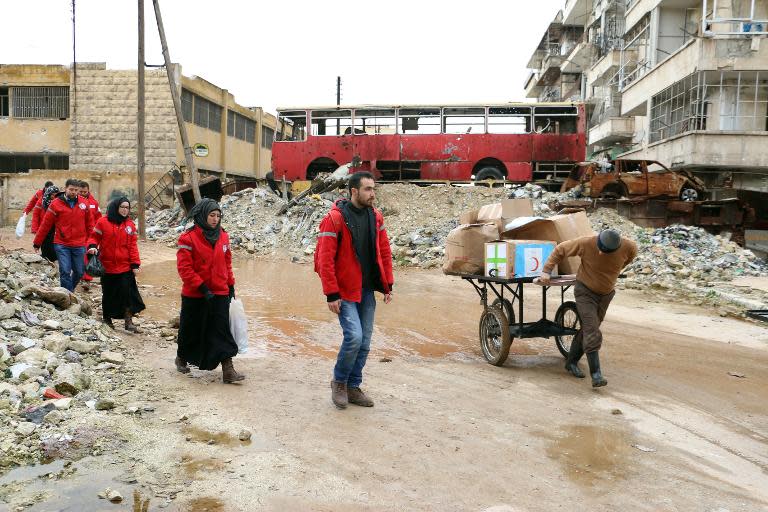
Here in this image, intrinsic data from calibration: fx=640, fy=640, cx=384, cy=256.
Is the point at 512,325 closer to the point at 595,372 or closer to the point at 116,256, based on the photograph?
the point at 595,372

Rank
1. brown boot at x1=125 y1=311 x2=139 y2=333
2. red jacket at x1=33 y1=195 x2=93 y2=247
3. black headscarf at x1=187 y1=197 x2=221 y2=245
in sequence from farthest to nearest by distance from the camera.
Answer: red jacket at x1=33 y1=195 x2=93 y2=247 < brown boot at x1=125 y1=311 x2=139 y2=333 < black headscarf at x1=187 y1=197 x2=221 y2=245

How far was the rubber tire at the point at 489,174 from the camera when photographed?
20.6 m

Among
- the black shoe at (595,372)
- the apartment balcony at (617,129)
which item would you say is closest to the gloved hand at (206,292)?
the black shoe at (595,372)

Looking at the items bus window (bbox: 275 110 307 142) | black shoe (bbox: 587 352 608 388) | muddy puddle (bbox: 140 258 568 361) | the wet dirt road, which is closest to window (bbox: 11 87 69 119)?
bus window (bbox: 275 110 307 142)

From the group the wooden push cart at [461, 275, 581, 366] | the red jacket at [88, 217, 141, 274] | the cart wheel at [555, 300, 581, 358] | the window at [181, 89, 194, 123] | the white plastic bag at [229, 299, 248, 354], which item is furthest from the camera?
the window at [181, 89, 194, 123]

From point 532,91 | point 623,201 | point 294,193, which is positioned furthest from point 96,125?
point 532,91

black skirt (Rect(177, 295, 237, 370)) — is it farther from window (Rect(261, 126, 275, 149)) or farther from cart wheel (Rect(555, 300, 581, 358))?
window (Rect(261, 126, 275, 149))

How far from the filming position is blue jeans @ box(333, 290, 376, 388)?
4715 millimetres

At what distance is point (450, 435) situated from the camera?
14.3ft

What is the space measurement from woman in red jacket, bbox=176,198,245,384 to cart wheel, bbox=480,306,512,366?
2.55m

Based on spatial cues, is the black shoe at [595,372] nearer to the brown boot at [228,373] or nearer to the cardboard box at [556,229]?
the cardboard box at [556,229]

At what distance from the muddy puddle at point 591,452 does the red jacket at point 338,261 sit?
1.69m

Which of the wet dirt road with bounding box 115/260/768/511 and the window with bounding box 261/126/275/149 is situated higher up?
the window with bounding box 261/126/275/149

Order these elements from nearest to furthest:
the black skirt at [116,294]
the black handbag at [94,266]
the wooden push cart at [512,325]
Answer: the wooden push cart at [512,325] → the black handbag at [94,266] → the black skirt at [116,294]
